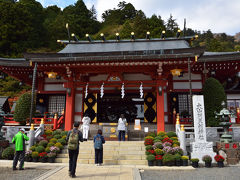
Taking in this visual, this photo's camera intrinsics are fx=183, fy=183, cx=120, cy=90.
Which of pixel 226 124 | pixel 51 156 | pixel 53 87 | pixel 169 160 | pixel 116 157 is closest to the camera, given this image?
pixel 169 160

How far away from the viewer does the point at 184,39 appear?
18.0 m

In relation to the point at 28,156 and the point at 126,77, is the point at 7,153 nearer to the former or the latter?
the point at 28,156

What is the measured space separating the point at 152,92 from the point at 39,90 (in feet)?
31.3

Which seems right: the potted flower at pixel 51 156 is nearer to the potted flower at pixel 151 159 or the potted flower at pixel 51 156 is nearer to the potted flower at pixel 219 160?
the potted flower at pixel 151 159

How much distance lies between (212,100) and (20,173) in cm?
1065

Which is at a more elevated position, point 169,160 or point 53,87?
point 53,87

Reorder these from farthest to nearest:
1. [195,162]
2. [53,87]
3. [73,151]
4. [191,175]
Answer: [53,87], [195,162], [191,175], [73,151]

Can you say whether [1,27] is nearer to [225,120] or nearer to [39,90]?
[39,90]

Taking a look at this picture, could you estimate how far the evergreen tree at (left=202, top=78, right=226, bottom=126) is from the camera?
11.0 m

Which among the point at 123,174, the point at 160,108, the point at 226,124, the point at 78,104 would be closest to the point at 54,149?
the point at 123,174

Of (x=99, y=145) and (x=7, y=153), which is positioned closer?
(x=99, y=145)

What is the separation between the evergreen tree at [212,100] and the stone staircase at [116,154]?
4488 millimetres

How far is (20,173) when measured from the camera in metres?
6.61

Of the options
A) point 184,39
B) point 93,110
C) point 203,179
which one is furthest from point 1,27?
point 203,179
